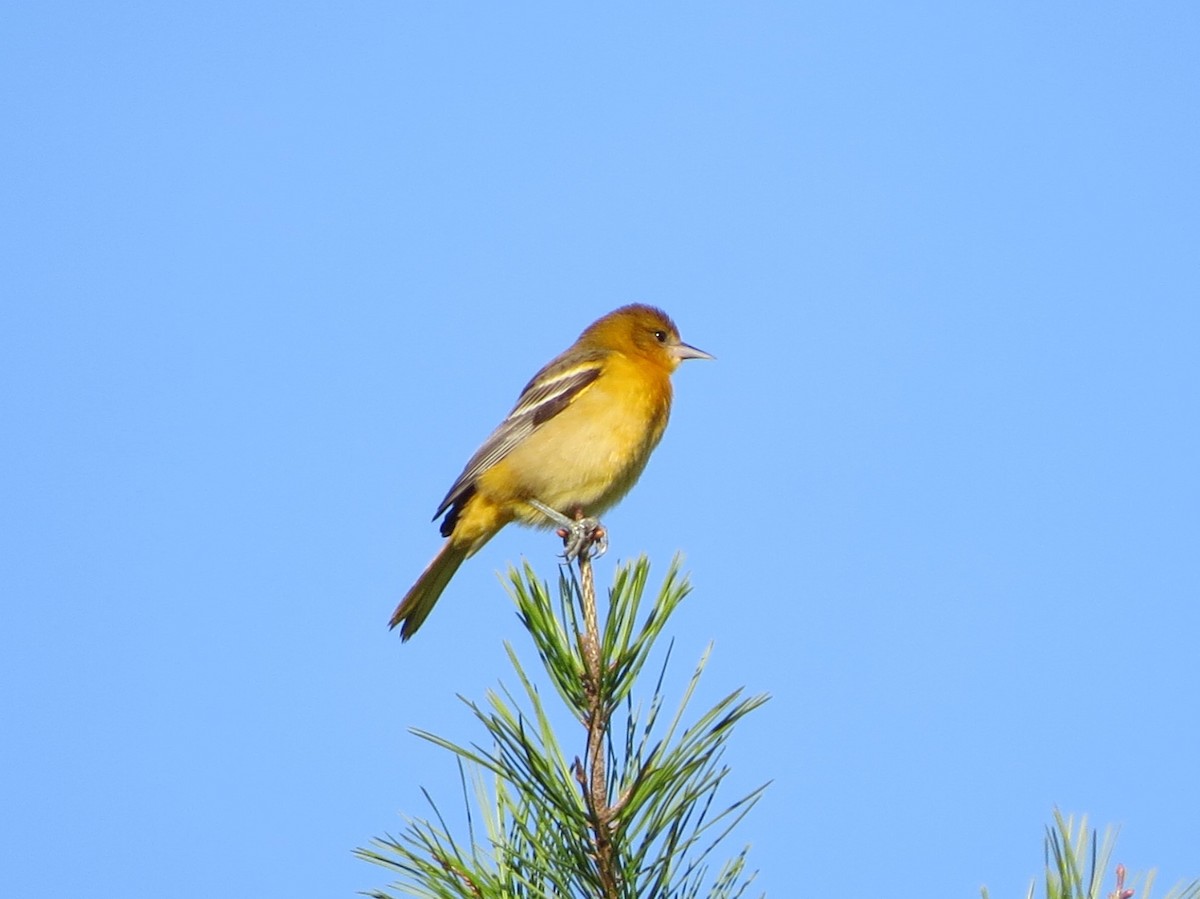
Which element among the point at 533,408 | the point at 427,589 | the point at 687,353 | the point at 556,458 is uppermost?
the point at 687,353

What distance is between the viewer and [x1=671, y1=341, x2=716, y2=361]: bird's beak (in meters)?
7.50

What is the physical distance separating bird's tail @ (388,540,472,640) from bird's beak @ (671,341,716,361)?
64.9 inches

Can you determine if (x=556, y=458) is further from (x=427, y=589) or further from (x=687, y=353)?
(x=687, y=353)

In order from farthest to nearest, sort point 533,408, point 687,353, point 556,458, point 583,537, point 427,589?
1. point 687,353
2. point 533,408
3. point 427,589
4. point 556,458
5. point 583,537

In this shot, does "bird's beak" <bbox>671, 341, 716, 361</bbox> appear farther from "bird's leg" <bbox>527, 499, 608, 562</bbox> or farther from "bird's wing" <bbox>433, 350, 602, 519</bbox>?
"bird's leg" <bbox>527, 499, 608, 562</bbox>

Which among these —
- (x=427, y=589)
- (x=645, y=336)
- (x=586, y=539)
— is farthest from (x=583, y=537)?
(x=645, y=336)

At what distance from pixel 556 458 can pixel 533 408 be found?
0.62 meters

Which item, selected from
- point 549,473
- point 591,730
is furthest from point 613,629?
point 549,473

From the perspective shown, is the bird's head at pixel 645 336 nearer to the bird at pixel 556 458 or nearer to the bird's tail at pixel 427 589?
the bird at pixel 556 458

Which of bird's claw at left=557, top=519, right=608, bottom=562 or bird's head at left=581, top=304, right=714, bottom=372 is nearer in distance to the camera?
bird's claw at left=557, top=519, right=608, bottom=562

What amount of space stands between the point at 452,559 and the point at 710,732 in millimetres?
4260

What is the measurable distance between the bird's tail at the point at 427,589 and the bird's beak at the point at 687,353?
64.9 inches

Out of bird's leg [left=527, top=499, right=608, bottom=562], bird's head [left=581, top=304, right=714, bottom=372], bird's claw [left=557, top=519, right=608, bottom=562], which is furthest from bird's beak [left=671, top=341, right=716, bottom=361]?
bird's claw [left=557, top=519, right=608, bottom=562]

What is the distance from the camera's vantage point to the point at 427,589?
654 cm
